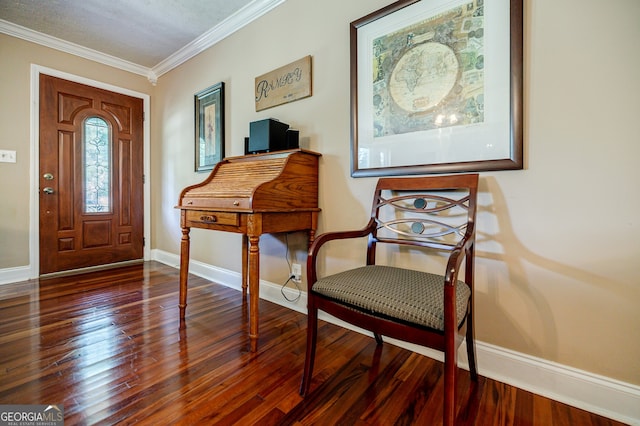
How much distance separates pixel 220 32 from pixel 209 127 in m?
0.85

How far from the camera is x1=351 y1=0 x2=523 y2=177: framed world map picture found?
1.22m

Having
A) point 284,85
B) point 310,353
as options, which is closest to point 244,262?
point 310,353

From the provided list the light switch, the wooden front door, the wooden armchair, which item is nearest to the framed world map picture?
the wooden armchair

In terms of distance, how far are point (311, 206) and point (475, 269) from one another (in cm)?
101

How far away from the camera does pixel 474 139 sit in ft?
4.27

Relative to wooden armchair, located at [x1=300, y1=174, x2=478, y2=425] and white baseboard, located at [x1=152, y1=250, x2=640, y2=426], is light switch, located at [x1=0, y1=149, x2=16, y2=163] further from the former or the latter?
white baseboard, located at [x1=152, y1=250, x2=640, y2=426]

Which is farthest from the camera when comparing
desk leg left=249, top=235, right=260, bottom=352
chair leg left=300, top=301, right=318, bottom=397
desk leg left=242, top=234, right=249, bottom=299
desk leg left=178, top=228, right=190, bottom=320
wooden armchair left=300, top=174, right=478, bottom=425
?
desk leg left=242, top=234, right=249, bottom=299

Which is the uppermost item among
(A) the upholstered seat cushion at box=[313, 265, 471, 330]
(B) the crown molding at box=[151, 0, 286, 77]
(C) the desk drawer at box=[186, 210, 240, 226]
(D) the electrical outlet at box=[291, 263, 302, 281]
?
(B) the crown molding at box=[151, 0, 286, 77]

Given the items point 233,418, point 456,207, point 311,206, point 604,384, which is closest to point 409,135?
point 456,207

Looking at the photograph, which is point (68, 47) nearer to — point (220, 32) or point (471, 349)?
point (220, 32)

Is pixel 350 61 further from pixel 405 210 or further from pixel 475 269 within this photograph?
pixel 475 269

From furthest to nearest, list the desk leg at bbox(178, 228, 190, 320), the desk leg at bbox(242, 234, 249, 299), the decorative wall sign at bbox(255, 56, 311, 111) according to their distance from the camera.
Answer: the desk leg at bbox(242, 234, 249, 299), the decorative wall sign at bbox(255, 56, 311, 111), the desk leg at bbox(178, 228, 190, 320)

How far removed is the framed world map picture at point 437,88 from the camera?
4.00ft

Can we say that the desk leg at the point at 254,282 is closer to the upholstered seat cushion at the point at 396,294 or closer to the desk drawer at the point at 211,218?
the desk drawer at the point at 211,218
